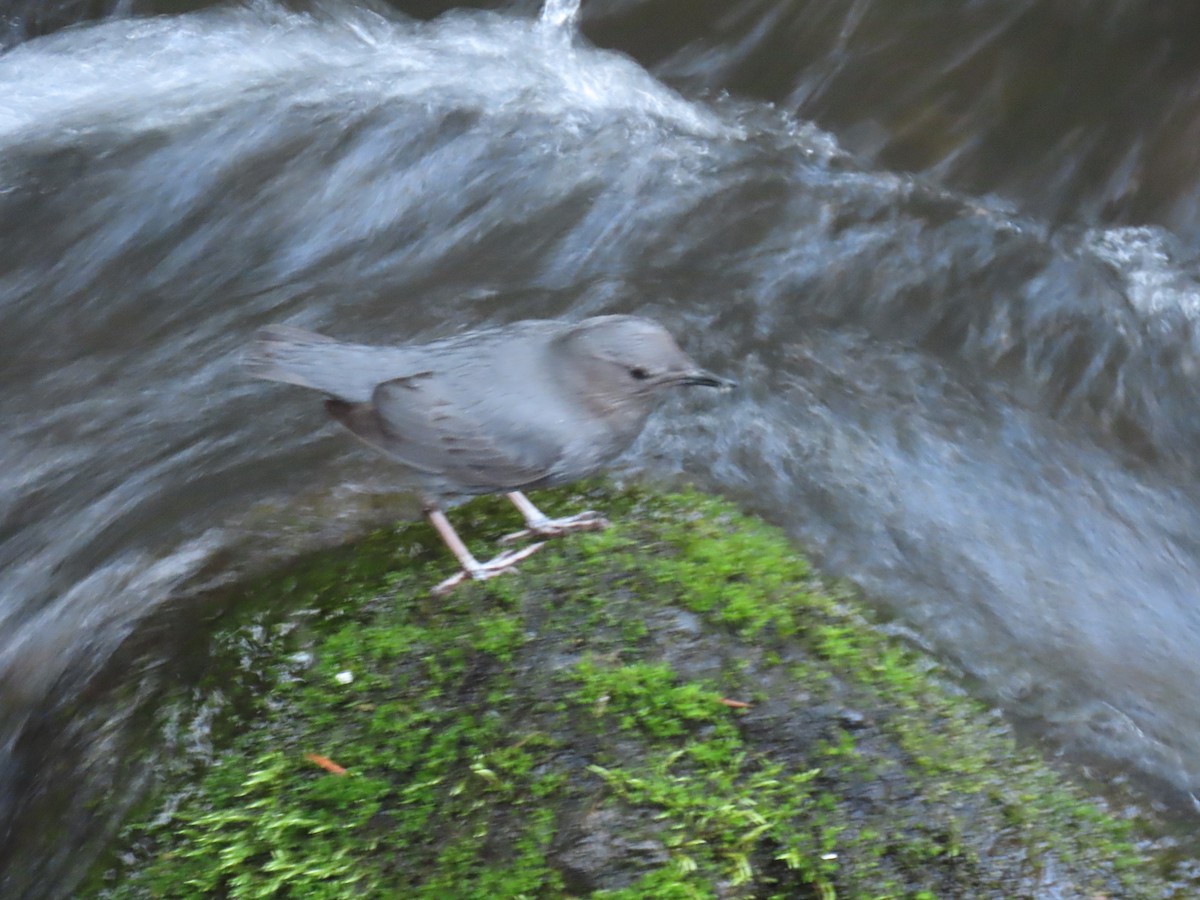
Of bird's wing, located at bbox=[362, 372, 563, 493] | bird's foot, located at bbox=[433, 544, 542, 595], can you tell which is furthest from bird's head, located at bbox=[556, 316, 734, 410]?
bird's foot, located at bbox=[433, 544, 542, 595]

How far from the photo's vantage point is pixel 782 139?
6379mm

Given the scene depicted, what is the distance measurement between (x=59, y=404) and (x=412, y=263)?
1.74 metres

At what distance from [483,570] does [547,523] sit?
0.99 feet

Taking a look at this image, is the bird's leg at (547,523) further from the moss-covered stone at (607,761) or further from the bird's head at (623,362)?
the bird's head at (623,362)

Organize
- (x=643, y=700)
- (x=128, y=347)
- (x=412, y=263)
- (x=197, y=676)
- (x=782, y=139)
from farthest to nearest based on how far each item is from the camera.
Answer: (x=782, y=139) → (x=412, y=263) → (x=128, y=347) → (x=197, y=676) → (x=643, y=700)

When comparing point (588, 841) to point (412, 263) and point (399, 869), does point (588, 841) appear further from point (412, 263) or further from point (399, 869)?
point (412, 263)

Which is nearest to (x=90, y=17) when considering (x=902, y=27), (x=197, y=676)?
(x=902, y=27)

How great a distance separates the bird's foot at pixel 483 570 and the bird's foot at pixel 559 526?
0.11 m

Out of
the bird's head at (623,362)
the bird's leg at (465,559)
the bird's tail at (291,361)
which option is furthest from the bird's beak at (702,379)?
the bird's tail at (291,361)

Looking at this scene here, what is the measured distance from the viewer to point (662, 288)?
17.8 feet

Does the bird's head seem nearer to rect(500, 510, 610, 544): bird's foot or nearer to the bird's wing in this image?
the bird's wing

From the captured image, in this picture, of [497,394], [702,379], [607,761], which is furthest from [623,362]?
[607,761]

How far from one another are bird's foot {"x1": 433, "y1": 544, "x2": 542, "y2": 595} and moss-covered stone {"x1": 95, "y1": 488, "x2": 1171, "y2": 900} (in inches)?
1.4

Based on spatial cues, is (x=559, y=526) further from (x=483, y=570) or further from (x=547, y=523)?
(x=483, y=570)
